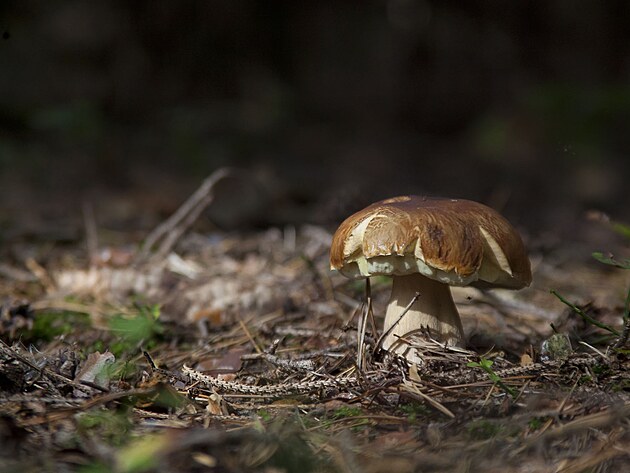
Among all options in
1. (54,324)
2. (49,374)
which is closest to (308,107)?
(54,324)

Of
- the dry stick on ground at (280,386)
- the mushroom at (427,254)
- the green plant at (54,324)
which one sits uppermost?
the mushroom at (427,254)

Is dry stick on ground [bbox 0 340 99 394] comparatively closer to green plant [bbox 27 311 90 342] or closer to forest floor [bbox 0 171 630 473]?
forest floor [bbox 0 171 630 473]

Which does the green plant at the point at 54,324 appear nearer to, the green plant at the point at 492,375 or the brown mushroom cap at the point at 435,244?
the brown mushroom cap at the point at 435,244

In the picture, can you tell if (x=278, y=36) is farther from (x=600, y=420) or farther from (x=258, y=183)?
(x=600, y=420)

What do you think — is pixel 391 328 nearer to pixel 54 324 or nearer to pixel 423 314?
pixel 423 314

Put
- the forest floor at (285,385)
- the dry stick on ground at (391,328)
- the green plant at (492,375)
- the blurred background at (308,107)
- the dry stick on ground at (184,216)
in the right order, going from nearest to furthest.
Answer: the forest floor at (285,385) → the green plant at (492,375) → the dry stick on ground at (391,328) → the dry stick on ground at (184,216) → the blurred background at (308,107)

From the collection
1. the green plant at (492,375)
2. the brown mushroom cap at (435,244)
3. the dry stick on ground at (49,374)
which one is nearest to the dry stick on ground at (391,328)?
the brown mushroom cap at (435,244)
